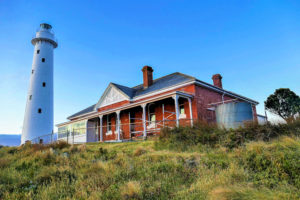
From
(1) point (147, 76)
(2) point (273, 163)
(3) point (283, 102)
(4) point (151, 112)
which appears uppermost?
(1) point (147, 76)

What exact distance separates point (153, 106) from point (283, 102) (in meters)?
23.4

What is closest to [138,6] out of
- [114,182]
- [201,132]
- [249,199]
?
[201,132]

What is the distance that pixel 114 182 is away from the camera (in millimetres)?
4887

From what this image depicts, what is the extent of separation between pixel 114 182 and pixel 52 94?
2181 centimetres

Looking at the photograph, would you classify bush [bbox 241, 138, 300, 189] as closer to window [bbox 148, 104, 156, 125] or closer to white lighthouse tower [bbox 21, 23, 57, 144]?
window [bbox 148, 104, 156, 125]

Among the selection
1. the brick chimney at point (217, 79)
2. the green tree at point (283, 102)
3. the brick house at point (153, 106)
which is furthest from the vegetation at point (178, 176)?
the green tree at point (283, 102)

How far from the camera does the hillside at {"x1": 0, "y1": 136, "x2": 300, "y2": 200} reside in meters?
3.97

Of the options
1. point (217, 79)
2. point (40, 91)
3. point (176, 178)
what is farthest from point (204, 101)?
point (40, 91)

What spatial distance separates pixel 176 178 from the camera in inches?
193

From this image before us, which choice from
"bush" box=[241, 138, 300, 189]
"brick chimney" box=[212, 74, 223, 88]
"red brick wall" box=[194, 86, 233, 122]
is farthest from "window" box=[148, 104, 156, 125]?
"bush" box=[241, 138, 300, 189]

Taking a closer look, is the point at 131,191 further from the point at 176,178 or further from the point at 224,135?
the point at 224,135

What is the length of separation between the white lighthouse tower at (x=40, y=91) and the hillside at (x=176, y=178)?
1688 cm

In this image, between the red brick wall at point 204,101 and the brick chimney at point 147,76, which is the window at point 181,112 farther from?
the brick chimney at point 147,76

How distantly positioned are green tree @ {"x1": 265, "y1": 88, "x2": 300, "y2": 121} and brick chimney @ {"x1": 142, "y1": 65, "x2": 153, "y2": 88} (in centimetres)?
2099
